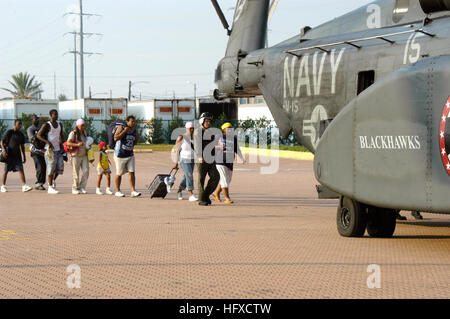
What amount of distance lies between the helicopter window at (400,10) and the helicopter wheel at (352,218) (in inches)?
120

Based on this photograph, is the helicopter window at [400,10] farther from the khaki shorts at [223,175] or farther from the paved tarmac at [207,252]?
the khaki shorts at [223,175]

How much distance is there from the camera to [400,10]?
12016mm

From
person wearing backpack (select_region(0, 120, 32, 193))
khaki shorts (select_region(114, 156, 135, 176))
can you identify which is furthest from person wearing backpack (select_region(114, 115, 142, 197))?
person wearing backpack (select_region(0, 120, 32, 193))

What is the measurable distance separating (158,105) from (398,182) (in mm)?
42766

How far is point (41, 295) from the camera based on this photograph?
7.00 metres

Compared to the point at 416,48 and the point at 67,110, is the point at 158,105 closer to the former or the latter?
the point at 67,110

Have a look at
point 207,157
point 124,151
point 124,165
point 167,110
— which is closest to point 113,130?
point 124,151

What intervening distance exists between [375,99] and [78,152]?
9993 millimetres

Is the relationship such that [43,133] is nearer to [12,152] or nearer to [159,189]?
[12,152]

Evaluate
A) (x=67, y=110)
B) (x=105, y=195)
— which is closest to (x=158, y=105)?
(x=67, y=110)

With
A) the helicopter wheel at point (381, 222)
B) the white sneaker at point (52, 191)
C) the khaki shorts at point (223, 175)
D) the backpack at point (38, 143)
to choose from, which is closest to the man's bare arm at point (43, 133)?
the backpack at point (38, 143)

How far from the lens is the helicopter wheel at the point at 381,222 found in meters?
10.8

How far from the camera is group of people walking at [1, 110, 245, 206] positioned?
16359mm

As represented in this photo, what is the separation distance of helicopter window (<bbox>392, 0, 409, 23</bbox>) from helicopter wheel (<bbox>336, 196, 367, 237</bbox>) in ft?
9.96
